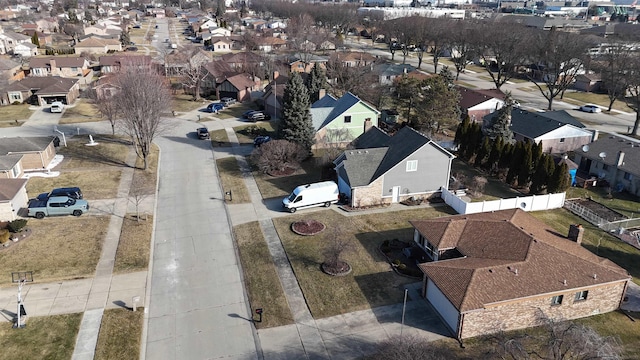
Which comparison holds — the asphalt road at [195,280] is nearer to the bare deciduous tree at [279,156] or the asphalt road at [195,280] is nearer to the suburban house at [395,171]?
the bare deciduous tree at [279,156]

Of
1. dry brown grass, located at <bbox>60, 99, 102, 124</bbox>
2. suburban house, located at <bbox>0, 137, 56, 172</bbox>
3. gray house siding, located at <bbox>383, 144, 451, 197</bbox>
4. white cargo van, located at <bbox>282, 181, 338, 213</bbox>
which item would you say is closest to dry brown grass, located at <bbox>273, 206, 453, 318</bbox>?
white cargo van, located at <bbox>282, 181, 338, 213</bbox>

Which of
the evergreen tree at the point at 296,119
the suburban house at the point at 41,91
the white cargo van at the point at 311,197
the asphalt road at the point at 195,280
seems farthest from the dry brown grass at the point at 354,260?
the suburban house at the point at 41,91

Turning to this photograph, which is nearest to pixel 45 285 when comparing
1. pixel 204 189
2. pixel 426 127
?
pixel 204 189

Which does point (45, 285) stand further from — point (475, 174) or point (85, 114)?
point (85, 114)

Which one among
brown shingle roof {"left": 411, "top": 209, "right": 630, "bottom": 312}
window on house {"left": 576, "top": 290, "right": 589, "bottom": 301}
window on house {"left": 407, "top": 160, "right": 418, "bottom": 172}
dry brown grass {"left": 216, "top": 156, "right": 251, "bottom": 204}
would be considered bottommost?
dry brown grass {"left": 216, "top": 156, "right": 251, "bottom": 204}

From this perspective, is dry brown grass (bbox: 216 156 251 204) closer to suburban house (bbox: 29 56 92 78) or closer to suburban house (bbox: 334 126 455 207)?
suburban house (bbox: 334 126 455 207)
